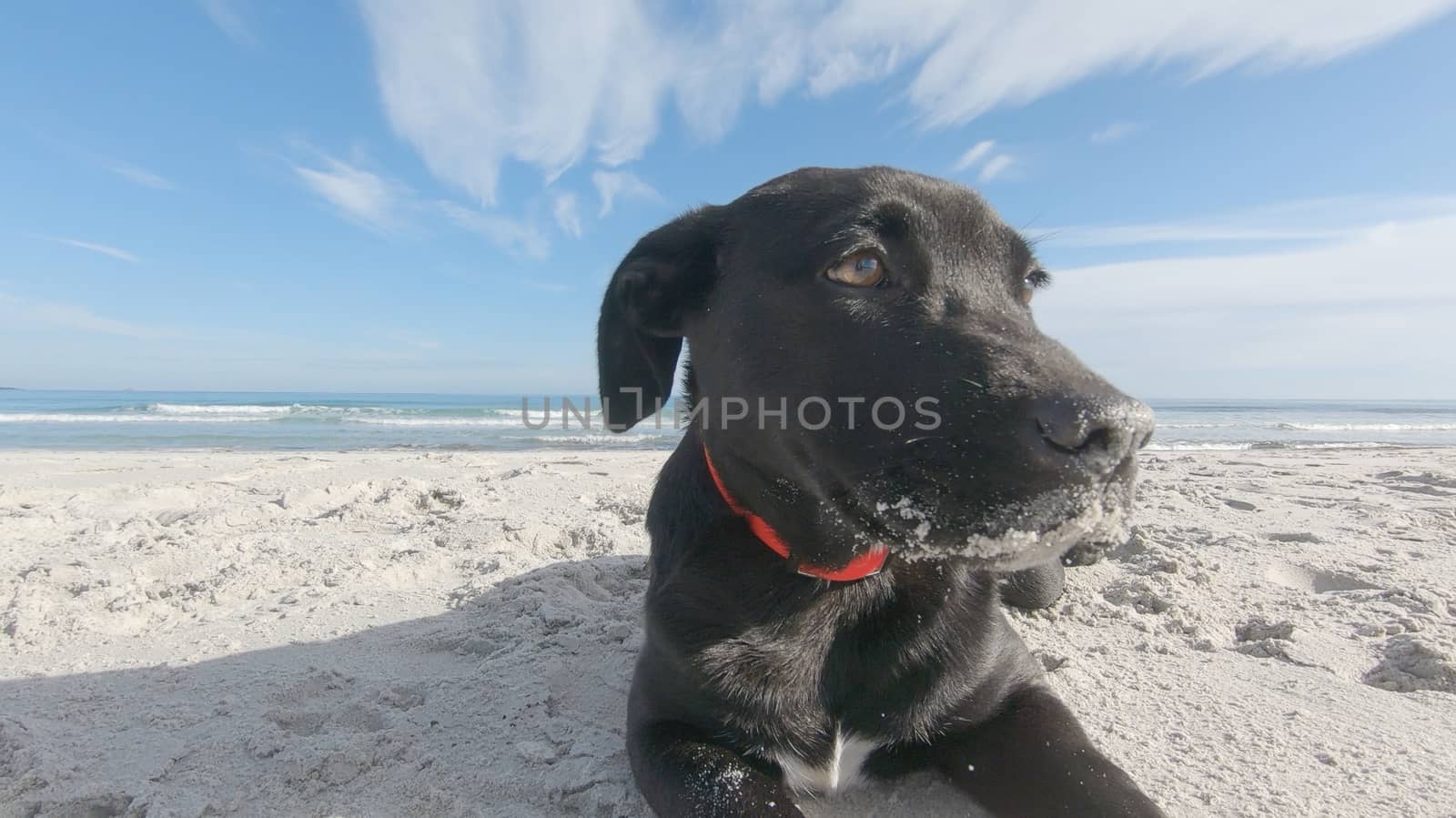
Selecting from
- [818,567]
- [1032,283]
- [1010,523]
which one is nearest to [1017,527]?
[1010,523]

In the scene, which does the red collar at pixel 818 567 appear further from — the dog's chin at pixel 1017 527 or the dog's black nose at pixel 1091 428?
the dog's black nose at pixel 1091 428

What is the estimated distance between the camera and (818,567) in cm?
192

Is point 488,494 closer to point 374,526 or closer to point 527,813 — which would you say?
point 374,526

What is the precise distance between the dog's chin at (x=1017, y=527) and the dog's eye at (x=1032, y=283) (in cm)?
84

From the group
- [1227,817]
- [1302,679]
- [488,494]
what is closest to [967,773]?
[1227,817]

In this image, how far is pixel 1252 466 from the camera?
381 inches

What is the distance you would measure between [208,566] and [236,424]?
18.7 meters

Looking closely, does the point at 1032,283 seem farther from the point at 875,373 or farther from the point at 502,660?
the point at 502,660

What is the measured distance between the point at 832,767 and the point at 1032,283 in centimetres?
166

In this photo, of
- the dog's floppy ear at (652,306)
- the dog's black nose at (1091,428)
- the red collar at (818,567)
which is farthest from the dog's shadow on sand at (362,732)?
the dog's black nose at (1091,428)

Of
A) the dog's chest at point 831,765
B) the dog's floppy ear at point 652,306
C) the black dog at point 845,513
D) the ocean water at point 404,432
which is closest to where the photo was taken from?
the black dog at point 845,513

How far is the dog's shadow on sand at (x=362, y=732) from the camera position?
1.97 m

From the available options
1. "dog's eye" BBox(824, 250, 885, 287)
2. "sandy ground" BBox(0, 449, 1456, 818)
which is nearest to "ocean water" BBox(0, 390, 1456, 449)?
"sandy ground" BBox(0, 449, 1456, 818)

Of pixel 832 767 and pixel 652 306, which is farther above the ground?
pixel 652 306
